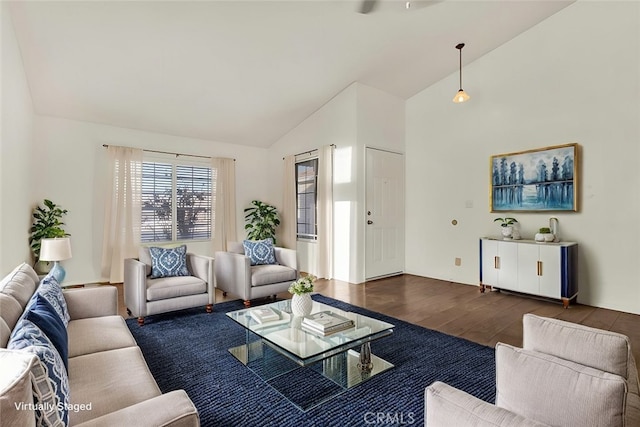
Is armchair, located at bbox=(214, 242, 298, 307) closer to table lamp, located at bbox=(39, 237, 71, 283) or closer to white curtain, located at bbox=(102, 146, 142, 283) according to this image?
table lamp, located at bbox=(39, 237, 71, 283)

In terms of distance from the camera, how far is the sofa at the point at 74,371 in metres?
0.85

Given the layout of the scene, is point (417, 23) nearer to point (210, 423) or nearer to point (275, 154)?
point (275, 154)

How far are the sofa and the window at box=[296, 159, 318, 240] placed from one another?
3711 millimetres

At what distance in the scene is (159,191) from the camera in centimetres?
546

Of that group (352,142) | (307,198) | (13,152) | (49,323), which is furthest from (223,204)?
(49,323)

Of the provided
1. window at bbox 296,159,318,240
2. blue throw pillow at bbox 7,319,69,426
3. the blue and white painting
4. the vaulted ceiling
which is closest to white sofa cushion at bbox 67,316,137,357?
blue throw pillow at bbox 7,319,69,426

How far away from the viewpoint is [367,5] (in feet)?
10.5

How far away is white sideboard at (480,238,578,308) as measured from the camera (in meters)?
3.74

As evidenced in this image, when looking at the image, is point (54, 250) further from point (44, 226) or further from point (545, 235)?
point (545, 235)

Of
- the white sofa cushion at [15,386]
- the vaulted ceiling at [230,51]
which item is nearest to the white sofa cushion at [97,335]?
the white sofa cushion at [15,386]

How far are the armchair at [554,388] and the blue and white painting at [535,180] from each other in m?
3.46

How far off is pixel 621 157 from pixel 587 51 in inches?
53.6

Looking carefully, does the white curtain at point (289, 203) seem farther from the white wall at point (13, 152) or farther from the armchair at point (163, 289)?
the white wall at point (13, 152)

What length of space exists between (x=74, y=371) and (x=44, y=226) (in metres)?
3.71
